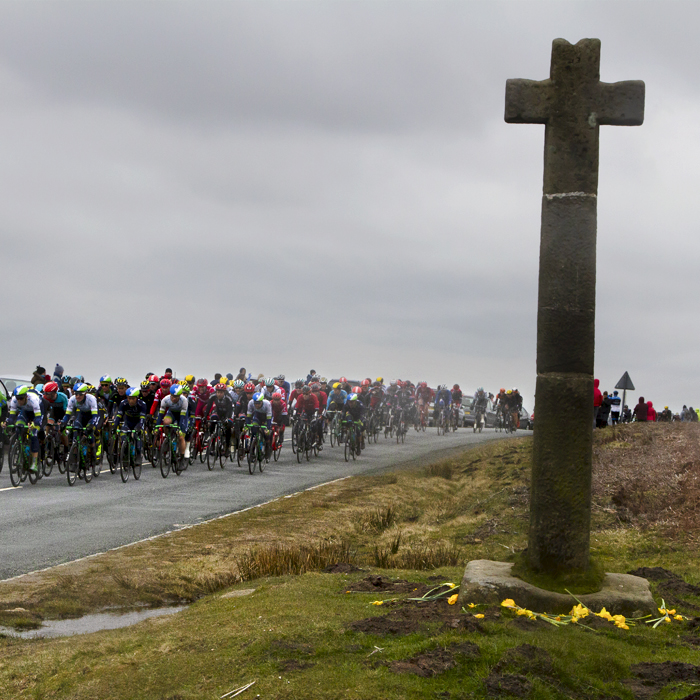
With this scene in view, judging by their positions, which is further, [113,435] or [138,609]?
[113,435]

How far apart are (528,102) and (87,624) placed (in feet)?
17.5

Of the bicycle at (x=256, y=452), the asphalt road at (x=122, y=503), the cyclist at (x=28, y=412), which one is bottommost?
the asphalt road at (x=122, y=503)

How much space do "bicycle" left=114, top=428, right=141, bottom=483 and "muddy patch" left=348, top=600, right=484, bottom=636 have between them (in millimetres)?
14133

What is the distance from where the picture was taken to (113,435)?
20.2 metres

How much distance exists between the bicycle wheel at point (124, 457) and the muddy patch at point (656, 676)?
15479 millimetres

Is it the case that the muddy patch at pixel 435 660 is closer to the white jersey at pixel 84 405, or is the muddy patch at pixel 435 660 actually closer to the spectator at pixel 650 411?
the white jersey at pixel 84 405

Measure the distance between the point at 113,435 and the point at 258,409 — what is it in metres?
3.70

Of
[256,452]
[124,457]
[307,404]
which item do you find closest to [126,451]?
[124,457]

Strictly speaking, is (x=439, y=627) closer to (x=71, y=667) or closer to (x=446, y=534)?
(x=71, y=667)

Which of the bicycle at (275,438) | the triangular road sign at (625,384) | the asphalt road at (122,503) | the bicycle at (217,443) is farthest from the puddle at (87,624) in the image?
the triangular road sign at (625,384)

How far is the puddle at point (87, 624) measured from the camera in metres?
7.05

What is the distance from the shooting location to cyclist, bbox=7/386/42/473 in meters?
18.1

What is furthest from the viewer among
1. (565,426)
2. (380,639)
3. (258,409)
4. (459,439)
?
(459,439)

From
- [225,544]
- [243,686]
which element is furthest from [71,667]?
[225,544]
